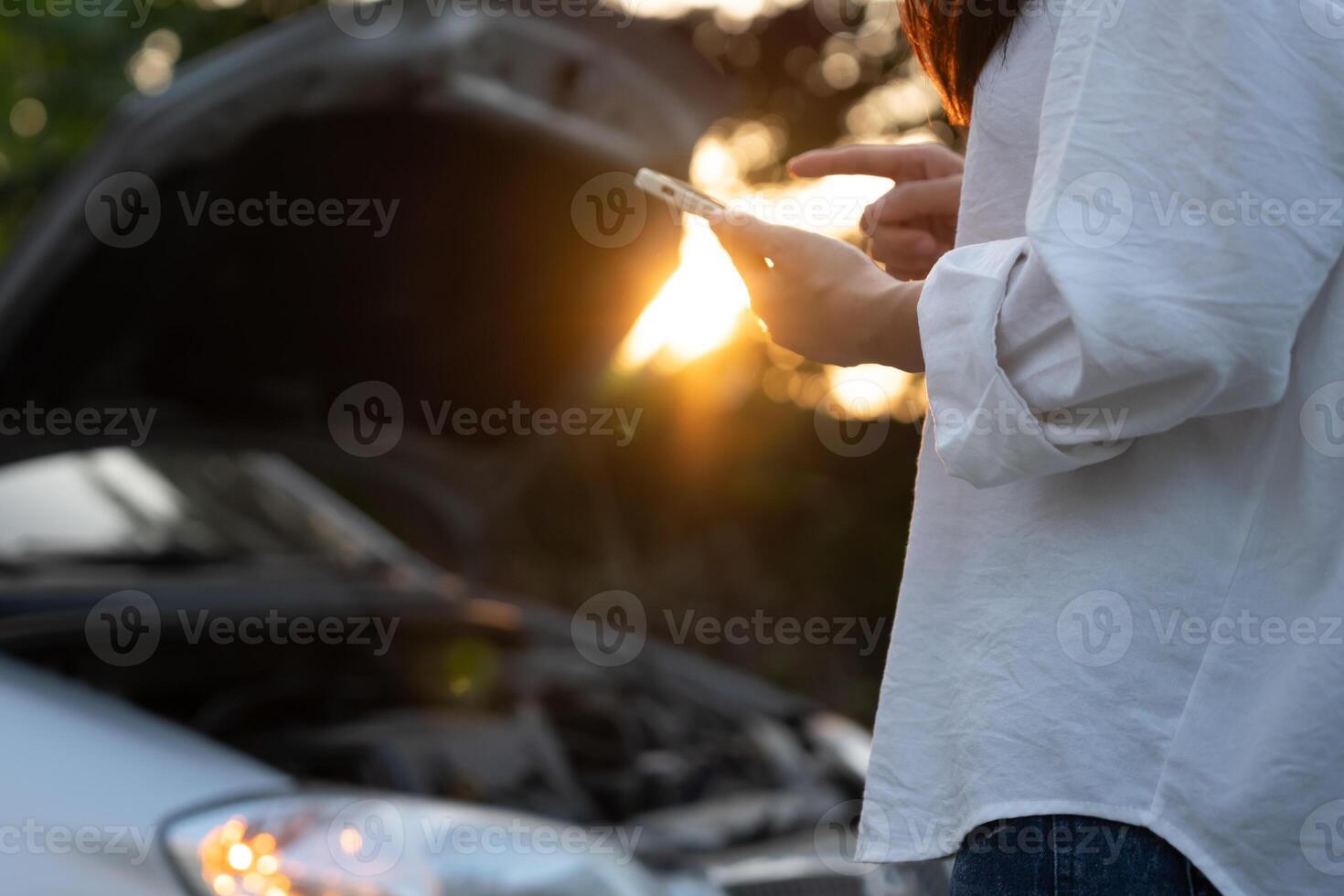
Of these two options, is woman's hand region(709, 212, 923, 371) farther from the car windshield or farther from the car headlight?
the car windshield

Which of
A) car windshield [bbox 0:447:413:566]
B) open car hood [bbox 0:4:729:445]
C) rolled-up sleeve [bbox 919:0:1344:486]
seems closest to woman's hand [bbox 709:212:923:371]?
rolled-up sleeve [bbox 919:0:1344:486]

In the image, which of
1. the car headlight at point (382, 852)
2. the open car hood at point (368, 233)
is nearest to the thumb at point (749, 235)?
the car headlight at point (382, 852)

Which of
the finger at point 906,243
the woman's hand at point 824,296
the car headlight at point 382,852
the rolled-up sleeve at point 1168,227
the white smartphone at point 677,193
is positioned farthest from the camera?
the car headlight at point 382,852

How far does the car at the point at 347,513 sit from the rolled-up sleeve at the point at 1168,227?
3.76 feet

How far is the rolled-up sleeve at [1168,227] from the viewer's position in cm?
76

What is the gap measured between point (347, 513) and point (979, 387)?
10.00 ft

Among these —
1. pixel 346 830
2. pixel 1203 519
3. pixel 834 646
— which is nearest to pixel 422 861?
pixel 346 830

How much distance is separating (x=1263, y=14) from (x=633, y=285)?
2419 mm

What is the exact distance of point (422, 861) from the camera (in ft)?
5.32

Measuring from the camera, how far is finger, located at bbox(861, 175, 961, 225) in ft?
3.68

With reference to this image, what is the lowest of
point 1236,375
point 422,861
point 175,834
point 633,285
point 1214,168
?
point 422,861

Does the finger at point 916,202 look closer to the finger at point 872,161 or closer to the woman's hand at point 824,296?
the finger at point 872,161

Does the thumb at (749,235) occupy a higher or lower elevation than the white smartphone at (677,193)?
lower

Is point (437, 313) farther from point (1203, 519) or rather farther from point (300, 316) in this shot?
point (1203, 519)
